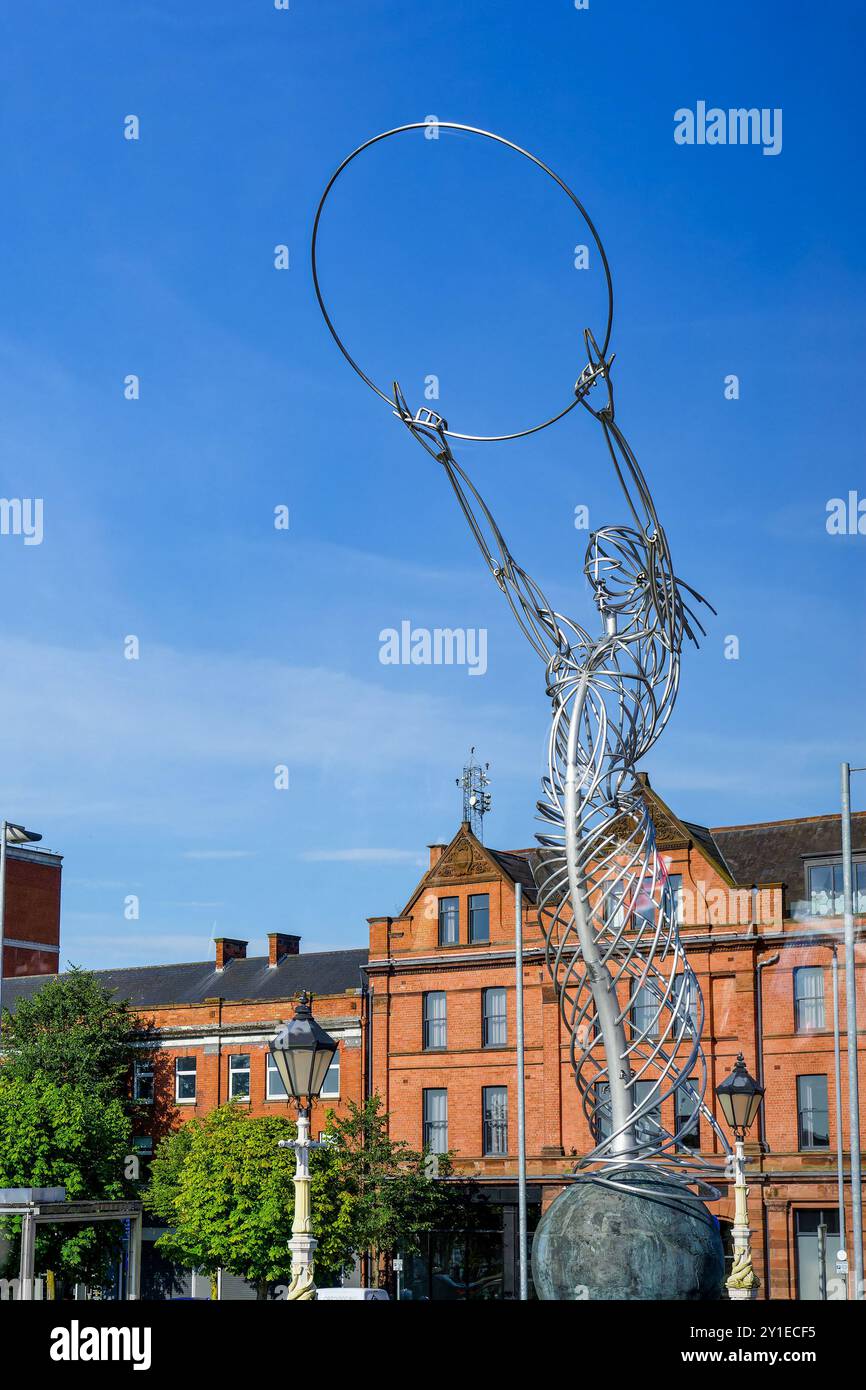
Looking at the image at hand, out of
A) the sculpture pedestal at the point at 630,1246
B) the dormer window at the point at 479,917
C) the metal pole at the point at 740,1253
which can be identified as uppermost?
the dormer window at the point at 479,917

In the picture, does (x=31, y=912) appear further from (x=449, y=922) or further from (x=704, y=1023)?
(x=704, y=1023)

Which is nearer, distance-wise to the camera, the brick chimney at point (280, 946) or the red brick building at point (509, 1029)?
the red brick building at point (509, 1029)

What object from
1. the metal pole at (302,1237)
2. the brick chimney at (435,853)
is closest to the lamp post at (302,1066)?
the metal pole at (302,1237)

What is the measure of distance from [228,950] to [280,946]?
9.14 feet

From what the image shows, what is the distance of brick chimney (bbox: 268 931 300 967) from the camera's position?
60.0 meters

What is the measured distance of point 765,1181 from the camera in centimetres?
4597

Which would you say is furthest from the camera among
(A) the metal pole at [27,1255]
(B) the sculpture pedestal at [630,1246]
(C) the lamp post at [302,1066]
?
(C) the lamp post at [302,1066]

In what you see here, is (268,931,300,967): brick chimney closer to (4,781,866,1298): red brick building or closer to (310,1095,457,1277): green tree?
(4,781,866,1298): red brick building

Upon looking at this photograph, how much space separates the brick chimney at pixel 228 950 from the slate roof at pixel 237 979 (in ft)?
0.81

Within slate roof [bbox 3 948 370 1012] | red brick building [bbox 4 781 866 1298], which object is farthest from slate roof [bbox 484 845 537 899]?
slate roof [bbox 3 948 370 1012]

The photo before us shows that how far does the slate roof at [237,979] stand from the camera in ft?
189

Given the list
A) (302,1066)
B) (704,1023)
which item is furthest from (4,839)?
(302,1066)

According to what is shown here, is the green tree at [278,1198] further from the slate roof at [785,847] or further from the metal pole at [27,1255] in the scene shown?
the metal pole at [27,1255]

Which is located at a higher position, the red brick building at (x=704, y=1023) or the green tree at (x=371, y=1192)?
the red brick building at (x=704, y=1023)
